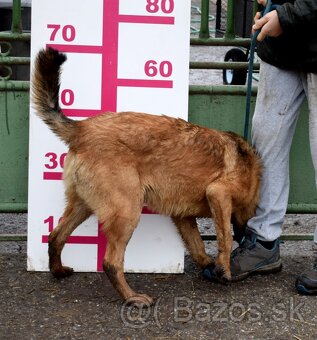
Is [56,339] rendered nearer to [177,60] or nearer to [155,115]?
[155,115]

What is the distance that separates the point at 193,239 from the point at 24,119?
127cm

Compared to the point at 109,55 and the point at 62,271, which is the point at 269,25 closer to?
the point at 109,55

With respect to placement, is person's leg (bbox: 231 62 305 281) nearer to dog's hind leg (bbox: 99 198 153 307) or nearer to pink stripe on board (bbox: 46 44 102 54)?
dog's hind leg (bbox: 99 198 153 307)

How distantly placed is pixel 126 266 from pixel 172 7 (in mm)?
1558

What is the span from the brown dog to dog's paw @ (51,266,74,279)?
15 mm

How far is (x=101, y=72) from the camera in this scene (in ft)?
18.0

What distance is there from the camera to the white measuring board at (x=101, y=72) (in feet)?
17.8

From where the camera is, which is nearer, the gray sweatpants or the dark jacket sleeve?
the dark jacket sleeve

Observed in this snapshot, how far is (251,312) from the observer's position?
5.17 meters

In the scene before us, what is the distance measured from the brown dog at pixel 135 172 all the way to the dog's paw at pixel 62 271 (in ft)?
0.05

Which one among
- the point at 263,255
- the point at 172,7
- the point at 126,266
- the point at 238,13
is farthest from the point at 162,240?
the point at 238,13

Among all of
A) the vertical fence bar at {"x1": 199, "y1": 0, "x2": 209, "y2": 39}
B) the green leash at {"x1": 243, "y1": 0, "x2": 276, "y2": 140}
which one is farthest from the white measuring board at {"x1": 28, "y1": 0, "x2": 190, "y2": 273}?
the vertical fence bar at {"x1": 199, "y1": 0, "x2": 209, "y2": 39}

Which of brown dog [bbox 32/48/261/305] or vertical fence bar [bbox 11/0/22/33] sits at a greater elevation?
vertical fence bar [bbox 11/0/22/33]

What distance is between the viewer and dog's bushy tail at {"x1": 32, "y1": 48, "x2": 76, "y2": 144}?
507cm
